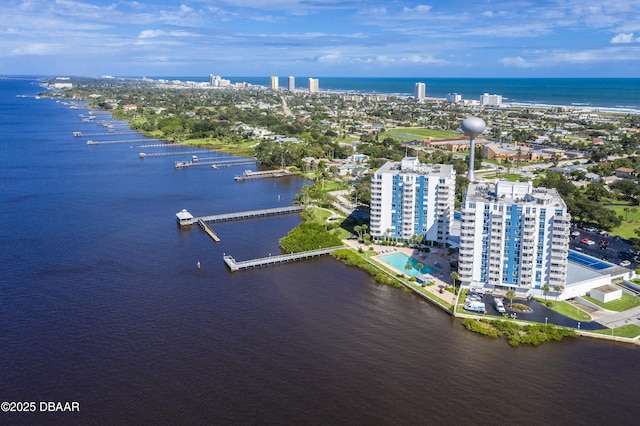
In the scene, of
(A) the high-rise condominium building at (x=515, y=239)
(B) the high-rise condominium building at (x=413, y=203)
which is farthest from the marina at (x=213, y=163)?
(A) the high-rise condominium building at (x=515, y=239)

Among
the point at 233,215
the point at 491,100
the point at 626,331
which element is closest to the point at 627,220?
the point at 626,331

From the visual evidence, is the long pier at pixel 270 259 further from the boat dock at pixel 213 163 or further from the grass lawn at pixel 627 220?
the boat dock at pixel 213 163

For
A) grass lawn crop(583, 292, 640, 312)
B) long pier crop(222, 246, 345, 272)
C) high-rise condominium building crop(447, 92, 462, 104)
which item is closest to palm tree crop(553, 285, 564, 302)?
grass lawn crop(583, 292, 640, 312)

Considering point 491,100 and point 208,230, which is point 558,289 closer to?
point 208,230

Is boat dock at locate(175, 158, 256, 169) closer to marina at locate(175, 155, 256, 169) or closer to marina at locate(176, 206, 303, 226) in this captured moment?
marina at locate(175, 155, 256, 169)

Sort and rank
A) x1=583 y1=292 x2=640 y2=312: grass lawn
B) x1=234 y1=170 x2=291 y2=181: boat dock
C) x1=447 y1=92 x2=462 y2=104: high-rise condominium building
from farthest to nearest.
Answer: x1=447 y1=92 x2=462 y2=104: high-rise condominium building → x1=234 y1=170 x2=291 y2=181: boat dock → x1=583 y1=292 x2=640 y2=312: grass lawn

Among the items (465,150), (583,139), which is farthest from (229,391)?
(583,139)
